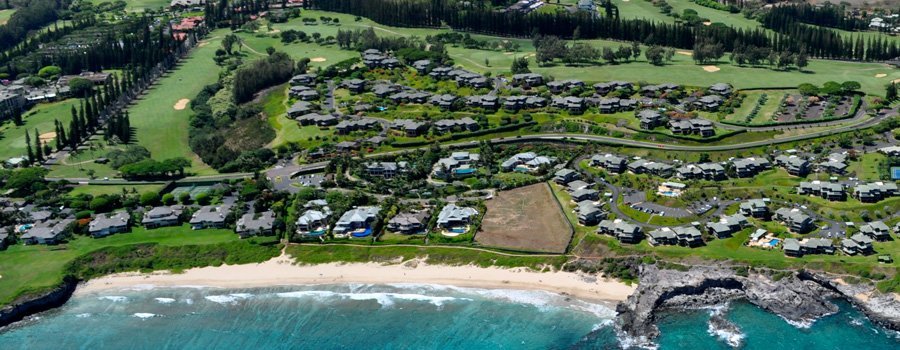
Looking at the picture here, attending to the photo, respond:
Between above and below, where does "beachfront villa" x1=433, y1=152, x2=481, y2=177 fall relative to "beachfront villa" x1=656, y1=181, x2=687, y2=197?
above

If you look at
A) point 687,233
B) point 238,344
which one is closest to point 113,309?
point 238,344

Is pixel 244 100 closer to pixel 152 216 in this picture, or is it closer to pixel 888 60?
pixel 152 216

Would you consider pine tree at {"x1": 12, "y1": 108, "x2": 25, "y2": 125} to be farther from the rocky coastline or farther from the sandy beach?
the rocky coastline

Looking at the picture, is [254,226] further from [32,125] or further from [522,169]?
[32,125]

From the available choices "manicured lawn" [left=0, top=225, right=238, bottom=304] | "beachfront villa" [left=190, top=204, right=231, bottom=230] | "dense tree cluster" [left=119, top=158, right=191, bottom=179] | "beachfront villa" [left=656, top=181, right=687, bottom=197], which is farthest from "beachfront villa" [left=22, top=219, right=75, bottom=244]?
"beachfront villa" [left=656, top=181, right=687, bottom=197]

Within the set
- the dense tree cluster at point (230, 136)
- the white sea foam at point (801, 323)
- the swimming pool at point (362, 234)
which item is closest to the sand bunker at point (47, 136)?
the dense tree cluster at point (230, 136)

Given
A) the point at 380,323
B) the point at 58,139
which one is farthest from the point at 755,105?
the point at 58,139
